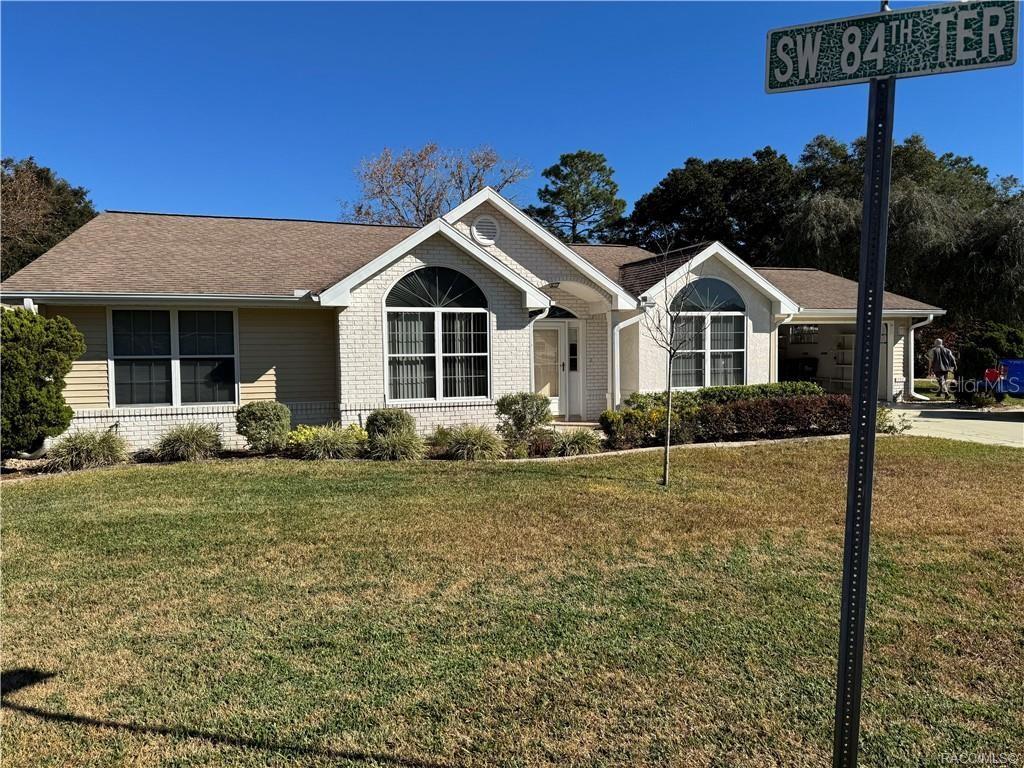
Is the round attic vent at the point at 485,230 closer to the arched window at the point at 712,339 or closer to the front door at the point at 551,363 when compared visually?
the front door at the point at 551,363

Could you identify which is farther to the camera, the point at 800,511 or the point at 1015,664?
the point at 800,511

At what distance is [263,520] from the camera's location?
7.45m

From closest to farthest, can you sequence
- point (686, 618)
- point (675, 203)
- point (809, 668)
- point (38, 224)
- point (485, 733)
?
point (485, 733) → point (809, 668) → point (686, 618) → point (38, 224) → point (675, 203)

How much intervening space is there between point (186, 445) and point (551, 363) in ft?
27.7

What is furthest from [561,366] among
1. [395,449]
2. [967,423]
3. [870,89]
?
[870,89]

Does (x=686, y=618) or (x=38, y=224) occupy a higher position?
(x=38, y=224)

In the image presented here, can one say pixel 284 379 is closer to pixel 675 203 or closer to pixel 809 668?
pixel 809 668

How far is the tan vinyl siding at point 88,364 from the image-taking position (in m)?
12.3

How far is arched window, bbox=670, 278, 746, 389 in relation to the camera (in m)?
16.3

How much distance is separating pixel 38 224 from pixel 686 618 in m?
37.2

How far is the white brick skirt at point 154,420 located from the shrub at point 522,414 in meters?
4.13

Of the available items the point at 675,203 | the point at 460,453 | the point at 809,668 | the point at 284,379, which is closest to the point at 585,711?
the point at 809,668

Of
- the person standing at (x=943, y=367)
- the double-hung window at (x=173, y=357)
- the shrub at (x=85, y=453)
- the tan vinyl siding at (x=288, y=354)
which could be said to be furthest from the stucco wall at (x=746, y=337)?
the shrub at (x=85, y=453)

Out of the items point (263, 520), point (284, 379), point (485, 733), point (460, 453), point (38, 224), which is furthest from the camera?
point (38, 224)
